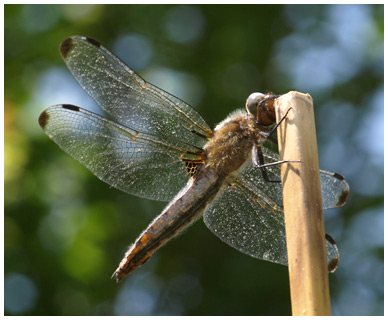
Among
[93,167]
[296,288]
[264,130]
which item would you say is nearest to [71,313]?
[93,167]

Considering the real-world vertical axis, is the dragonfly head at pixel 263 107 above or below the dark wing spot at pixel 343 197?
above

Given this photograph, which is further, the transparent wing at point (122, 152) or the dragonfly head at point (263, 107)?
the transparent wing at point (122, 152)

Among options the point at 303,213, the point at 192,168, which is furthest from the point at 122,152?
the point at 303,213

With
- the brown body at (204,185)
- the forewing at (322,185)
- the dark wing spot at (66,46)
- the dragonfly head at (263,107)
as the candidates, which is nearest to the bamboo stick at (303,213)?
the dragonfly head at (263,107)

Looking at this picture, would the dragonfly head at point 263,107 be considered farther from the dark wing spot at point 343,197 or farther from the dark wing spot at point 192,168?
the dark wing spot at point 343,197

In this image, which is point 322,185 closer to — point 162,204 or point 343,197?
point 343,197
